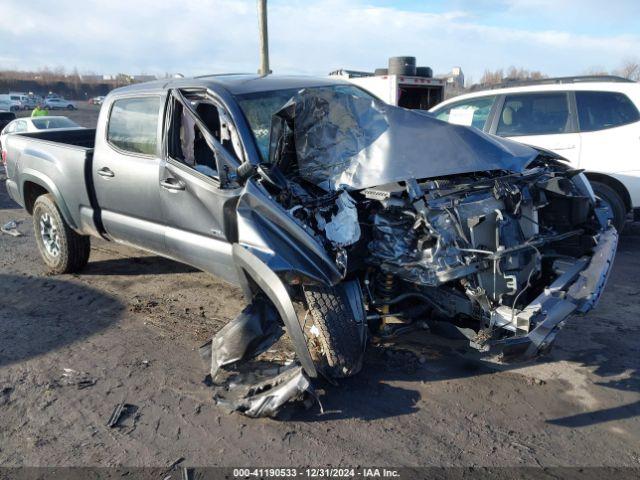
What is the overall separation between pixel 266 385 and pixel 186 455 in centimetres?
60

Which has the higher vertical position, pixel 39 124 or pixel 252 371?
pixel 39 124

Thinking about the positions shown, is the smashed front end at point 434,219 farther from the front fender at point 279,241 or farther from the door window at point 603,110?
the door window at point 603,110

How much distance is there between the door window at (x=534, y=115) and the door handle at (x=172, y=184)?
14.4 ft

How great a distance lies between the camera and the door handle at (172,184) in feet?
13.1

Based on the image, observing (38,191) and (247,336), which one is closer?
(247,336)

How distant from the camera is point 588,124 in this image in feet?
20.2

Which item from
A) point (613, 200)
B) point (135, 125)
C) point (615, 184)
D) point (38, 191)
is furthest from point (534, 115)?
point (38, 191)

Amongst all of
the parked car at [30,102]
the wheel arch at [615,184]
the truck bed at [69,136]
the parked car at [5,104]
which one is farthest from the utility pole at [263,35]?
the parked car at [30,102]

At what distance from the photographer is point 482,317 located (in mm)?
3256

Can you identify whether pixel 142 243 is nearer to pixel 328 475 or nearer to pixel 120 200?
pixel 120 200

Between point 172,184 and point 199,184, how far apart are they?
1.20 feet

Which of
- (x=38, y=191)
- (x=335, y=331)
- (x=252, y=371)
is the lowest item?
(x=252, y=371)

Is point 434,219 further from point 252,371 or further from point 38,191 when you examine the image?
point 38,191

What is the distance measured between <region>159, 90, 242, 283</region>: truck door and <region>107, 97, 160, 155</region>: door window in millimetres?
213
